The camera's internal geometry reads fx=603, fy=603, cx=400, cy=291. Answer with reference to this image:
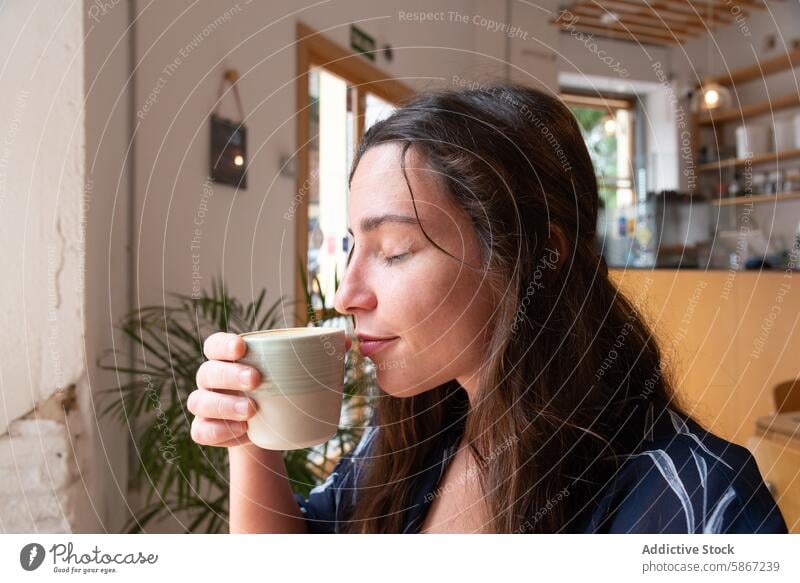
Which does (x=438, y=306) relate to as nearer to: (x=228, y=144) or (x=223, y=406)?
(x=223, y=406)

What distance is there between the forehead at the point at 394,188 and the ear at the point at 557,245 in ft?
0.28

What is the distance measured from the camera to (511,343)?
0.46 meters

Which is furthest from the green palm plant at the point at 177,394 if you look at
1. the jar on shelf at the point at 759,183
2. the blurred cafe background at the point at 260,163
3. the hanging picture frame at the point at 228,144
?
the jar on shelf at the point at 759,183

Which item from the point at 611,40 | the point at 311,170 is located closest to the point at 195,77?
the point at 311,170

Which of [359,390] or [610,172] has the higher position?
[610,172]

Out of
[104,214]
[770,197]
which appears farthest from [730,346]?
[104,214]

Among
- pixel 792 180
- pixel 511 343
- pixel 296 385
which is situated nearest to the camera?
pixel 296 385

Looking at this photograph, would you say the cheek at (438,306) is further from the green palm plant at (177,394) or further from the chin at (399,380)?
the green palm plant at (177,394)

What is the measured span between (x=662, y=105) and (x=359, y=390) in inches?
17.9

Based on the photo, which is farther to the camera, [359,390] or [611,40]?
[359,390]

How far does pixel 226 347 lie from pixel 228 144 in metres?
0.29
